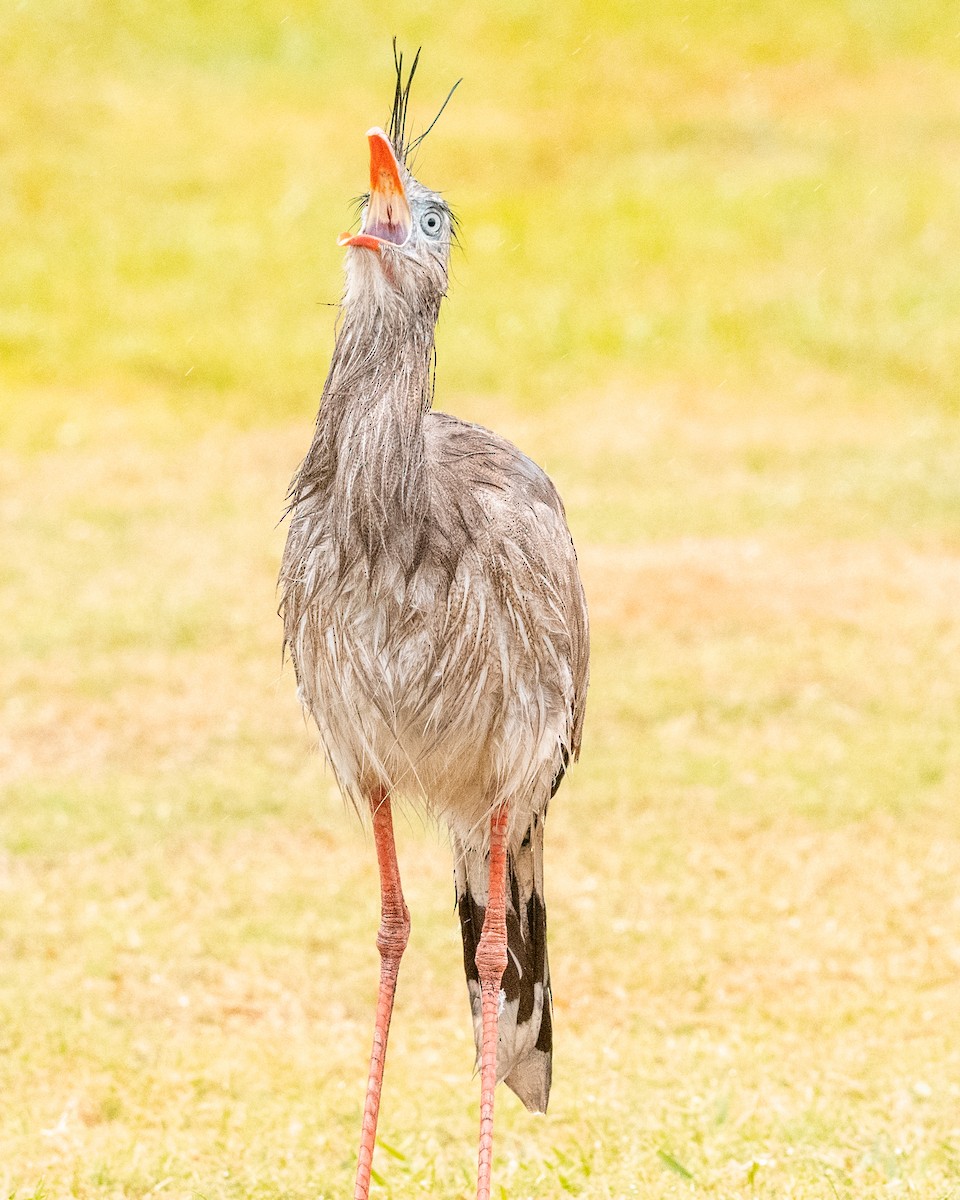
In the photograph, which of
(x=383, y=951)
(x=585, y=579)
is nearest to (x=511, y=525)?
(x=383, y=951)

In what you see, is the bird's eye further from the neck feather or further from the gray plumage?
the neck feather

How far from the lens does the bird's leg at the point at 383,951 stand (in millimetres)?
4109

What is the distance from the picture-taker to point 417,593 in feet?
12.5

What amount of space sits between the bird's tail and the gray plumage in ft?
0.85

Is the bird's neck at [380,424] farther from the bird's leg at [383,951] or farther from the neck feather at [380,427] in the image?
the bird's leg at [383,951]

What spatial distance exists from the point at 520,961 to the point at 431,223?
1839 mm

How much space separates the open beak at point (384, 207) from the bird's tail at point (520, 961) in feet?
4.73

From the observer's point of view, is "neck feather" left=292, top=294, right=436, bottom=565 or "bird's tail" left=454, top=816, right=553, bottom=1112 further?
"bird's tail" left=454, top=816, right=553, bottom=1112

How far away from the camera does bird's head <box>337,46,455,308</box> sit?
3607mm

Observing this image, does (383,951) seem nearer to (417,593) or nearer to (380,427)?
(417,593)

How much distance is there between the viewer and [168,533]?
11.6 m

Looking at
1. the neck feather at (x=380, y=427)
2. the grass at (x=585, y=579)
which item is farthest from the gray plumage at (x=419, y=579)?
the grass at (x=585, y=579)

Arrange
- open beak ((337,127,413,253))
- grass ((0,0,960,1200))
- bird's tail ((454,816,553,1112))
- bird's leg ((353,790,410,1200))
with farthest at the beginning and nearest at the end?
grass ((0,0,960,1200))
bird's tail ((454,816,553,1112))
bird's leg ((353,790,410,1200))
open beak ((337,127,413,253))

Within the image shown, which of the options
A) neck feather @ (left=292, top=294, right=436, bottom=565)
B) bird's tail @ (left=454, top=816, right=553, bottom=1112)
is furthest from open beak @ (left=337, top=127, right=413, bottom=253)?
bird's tail @ (left=454, top=816, right=553, bottom=1112)
